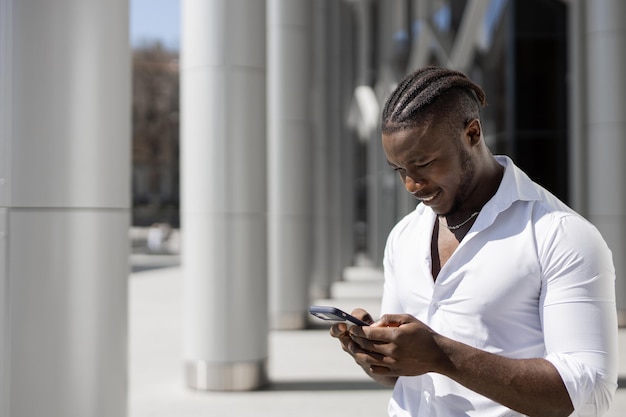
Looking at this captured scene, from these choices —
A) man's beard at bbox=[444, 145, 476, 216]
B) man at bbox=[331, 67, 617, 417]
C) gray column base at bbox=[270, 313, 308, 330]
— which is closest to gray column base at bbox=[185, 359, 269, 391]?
gray column base at bbox=[270, 313, 308, 330]

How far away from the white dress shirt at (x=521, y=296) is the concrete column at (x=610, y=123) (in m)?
12.4

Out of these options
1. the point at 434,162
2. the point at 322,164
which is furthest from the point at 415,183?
the point at 322,164

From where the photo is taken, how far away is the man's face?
1.97 meters

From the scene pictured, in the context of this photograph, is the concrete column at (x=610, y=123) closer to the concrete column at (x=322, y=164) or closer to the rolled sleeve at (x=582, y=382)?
the concrete column at (x=322, y=164)

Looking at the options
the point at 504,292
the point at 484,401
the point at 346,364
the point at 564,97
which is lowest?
the point at 346,364

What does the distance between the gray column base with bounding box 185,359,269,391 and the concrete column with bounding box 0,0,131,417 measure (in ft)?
16.8

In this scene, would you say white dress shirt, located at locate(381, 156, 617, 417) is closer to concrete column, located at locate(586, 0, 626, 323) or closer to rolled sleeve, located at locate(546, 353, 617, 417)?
rolled sleeve, located at locate(546, 353, 617, 417)

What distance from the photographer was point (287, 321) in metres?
14.1

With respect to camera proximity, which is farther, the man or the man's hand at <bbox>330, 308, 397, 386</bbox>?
the man's hand at <bbox>330, 308, 397, 386</bbox>

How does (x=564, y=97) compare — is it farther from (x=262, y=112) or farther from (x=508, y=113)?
(x=262, y=112)

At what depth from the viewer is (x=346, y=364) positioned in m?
10.8

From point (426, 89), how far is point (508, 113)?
15.6 m

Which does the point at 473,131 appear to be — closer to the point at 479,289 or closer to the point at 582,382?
the point at 479,289

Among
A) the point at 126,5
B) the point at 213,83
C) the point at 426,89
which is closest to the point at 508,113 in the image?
the point at 213,83
